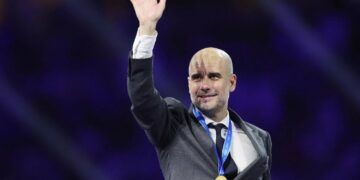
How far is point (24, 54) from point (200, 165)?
7.42 feet

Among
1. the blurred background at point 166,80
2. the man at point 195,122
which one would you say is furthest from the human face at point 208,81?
the blurred background at point 166,80

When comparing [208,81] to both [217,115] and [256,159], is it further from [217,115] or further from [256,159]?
[256,159]

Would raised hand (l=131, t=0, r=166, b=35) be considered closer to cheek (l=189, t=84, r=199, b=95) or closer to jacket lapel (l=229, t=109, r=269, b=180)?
cheek (l=189, t=84, r=199, b=95)

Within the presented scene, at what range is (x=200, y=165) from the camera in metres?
1.81

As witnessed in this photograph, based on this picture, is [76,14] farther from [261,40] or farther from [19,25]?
[261,40]

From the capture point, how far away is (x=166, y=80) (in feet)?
13.0

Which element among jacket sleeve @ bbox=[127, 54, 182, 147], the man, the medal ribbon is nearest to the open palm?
the man

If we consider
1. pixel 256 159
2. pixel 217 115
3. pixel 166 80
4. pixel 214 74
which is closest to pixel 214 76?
pixel 214 74

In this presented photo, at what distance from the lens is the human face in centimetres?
190

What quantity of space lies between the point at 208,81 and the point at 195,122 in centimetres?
14

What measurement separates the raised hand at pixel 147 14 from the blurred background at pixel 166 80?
214 centimetres

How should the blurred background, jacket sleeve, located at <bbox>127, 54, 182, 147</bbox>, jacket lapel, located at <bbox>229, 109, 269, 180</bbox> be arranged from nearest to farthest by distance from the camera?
jacket sleeve, located at <bbox>127, 54, 182, 147</bbox> → jacket lapel, located at <bbox>229, 109, 269, 180</bbox> → the blurred background

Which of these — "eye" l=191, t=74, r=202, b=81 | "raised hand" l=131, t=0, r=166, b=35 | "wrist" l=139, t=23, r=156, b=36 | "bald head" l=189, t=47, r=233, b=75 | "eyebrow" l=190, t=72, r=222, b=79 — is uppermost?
"raised hand" l=131, t=0, r=166, b=35

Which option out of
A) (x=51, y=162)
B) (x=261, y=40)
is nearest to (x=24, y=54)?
(x=51, y=162)
